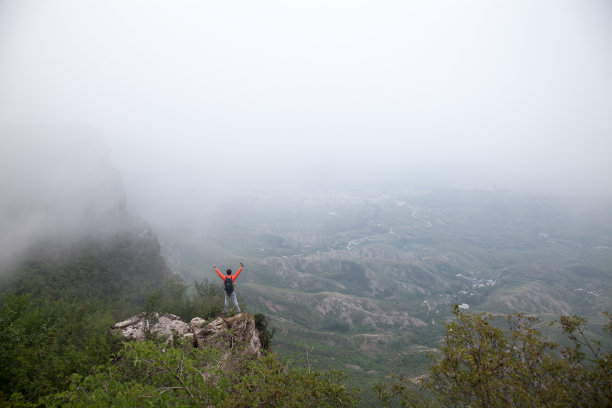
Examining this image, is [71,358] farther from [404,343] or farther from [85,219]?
[404,343]

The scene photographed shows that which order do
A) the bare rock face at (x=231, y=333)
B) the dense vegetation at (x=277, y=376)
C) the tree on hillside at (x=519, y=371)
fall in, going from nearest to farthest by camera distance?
1. the dense vegetation at (x=277, y=376)
2. the tree on hillside at (x=519, y=371)
3. the bare rock face at (x=231, y=333)

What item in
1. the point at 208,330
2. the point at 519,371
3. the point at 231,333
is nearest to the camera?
the point at 519,371

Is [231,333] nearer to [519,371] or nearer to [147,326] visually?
[147,326]

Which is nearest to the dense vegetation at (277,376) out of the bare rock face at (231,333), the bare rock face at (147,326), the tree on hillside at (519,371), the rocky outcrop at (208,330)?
the tree on hillside at (519,371)

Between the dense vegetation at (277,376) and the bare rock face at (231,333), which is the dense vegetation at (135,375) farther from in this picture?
the bare rock face at (231,333)

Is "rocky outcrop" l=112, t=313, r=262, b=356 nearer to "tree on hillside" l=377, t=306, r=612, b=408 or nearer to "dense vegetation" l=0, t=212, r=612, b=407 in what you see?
"dense vegetation" l=0, t=212, r=612, b=407

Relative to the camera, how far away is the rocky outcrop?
80.0 ft

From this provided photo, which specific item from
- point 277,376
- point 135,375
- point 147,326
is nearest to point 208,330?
point 135,375

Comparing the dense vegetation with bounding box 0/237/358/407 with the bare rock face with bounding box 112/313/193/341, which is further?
the bare rock face with bounding box 112/313/193/341

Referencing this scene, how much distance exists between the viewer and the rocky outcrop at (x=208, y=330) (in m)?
24.4

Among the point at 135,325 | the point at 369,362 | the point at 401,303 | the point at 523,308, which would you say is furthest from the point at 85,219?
the point at 523,308

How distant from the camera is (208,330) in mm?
26594

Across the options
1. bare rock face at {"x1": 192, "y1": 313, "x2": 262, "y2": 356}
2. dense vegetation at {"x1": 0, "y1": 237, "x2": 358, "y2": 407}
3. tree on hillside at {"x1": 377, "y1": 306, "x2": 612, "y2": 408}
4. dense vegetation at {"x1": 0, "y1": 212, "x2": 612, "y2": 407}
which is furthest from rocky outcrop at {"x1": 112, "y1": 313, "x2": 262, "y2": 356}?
tree on hillside at {"x1": 377, "y1": 306, "x2": 612, "y2": 408}

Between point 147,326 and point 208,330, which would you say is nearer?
point 208,330
